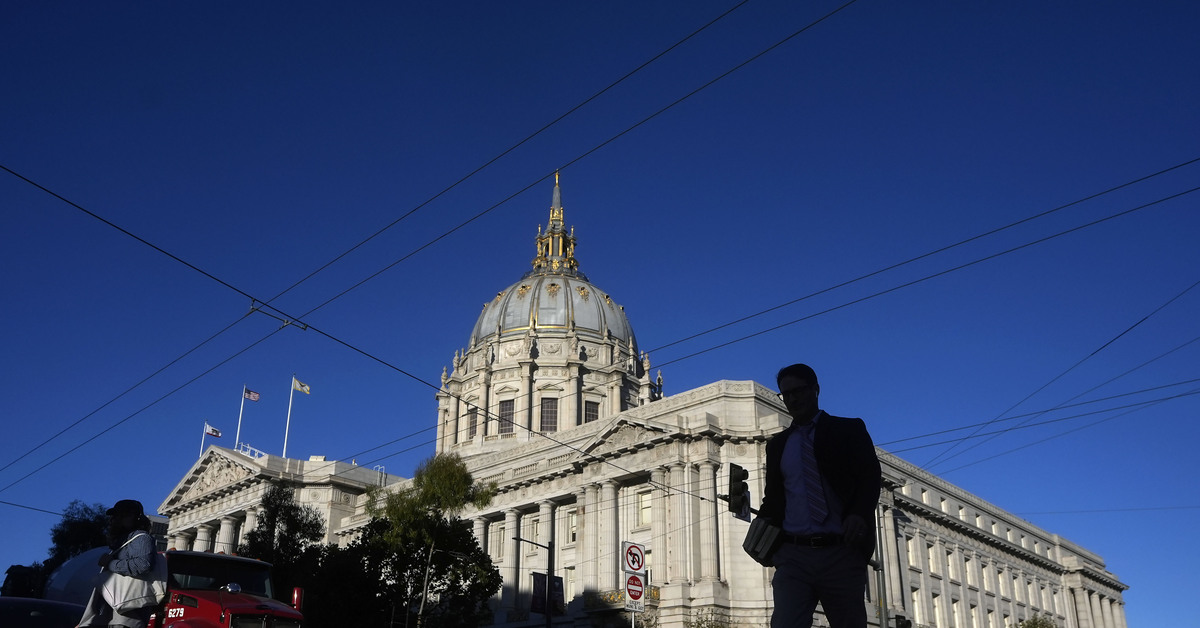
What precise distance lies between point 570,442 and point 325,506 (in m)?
22.8

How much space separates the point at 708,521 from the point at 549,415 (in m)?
32.9

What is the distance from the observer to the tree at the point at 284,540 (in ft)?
119

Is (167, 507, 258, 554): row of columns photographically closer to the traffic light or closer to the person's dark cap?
the traffic light

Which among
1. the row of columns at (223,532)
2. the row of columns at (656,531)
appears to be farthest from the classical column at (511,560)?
the row of columns at (223,532)

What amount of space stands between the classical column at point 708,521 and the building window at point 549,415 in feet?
101

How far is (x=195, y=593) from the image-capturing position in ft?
52.3

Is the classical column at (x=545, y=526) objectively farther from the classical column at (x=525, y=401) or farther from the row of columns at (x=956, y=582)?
the classical column at (x=525, y=401)

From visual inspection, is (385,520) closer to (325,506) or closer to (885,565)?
(885,565)

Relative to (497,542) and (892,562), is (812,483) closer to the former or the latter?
(892,562)

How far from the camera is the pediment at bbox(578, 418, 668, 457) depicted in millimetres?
48094

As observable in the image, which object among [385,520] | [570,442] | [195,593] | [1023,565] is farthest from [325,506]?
[195,593]

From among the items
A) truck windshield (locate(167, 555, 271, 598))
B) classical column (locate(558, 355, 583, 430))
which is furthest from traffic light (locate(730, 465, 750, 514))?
classical column (locate(558, 355, 583, 430))

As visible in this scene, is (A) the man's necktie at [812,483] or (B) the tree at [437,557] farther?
(B) the tree at [437,557]

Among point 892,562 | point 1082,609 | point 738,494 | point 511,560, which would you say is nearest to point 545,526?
point 511,560
